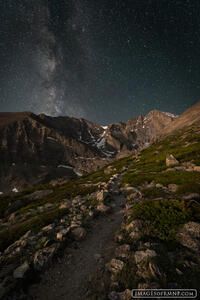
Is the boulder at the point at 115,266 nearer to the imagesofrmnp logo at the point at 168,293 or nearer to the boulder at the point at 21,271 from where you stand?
the imagesofrmnp logo at the point at 168,293

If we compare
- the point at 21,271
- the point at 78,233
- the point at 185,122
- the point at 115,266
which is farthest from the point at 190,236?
the point at 185,122

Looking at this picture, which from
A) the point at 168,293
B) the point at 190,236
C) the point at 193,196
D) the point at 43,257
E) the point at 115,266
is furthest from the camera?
the point at 193,196

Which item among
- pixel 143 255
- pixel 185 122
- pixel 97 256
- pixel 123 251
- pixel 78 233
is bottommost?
pixel 97 256

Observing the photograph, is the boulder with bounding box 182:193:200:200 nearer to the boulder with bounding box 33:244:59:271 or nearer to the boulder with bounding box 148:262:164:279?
the boulder with bounding box 148:262:164:279

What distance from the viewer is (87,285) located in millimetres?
4449

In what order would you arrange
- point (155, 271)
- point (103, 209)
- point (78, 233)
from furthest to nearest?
point (103, 209), point (78, 233), point (155, 271)

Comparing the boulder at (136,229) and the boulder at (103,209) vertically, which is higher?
the boulder at (136,229)

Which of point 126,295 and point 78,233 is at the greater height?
point 126,295

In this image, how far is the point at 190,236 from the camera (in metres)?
5.04

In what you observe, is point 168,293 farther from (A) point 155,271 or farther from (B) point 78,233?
(B) point 78,233

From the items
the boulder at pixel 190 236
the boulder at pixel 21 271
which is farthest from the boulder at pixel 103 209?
the boulder at pixel 21 271

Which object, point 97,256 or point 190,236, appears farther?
point 97,256

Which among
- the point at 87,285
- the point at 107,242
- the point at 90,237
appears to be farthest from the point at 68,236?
the point at 87,285

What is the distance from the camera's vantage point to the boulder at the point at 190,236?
15.3 feet
